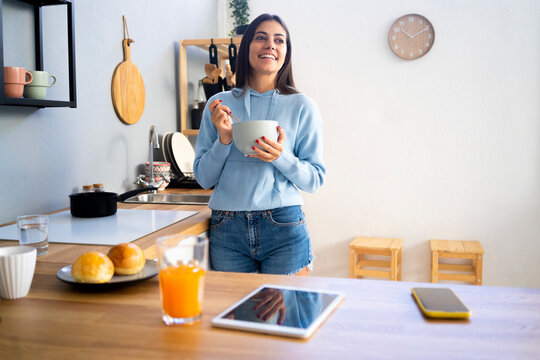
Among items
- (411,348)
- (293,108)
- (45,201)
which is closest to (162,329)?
(411,348)

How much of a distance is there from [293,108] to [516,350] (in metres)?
1.12

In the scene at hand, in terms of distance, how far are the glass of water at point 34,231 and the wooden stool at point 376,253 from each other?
2.38 m

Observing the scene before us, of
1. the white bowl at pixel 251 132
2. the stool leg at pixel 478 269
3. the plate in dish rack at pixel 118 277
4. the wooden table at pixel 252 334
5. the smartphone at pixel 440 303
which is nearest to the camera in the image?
the wooden table at pixel 252 334

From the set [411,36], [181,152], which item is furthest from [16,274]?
[411,36]

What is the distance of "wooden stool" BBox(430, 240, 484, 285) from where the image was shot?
315cm

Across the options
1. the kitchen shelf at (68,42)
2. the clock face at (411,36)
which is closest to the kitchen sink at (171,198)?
the kitchen shelf at (68,42)

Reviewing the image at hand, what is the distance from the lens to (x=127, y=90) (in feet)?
7.78

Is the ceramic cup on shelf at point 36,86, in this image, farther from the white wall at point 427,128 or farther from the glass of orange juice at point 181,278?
the white wall at point 427,128

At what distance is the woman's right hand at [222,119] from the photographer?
1501mm

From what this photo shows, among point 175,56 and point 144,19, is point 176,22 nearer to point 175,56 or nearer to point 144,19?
point 175,56

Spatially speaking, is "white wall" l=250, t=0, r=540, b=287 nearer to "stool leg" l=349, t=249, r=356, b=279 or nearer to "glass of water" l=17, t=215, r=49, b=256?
"stool leg" l=349, t=249, r=356, b=279

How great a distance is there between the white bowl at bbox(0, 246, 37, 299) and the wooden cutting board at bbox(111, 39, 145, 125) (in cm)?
147

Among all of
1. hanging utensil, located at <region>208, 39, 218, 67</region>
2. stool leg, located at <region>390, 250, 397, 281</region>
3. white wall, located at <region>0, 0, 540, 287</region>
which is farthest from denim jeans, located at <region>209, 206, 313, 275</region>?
stool leg, located at <region>390, 250, 397, 281</region>

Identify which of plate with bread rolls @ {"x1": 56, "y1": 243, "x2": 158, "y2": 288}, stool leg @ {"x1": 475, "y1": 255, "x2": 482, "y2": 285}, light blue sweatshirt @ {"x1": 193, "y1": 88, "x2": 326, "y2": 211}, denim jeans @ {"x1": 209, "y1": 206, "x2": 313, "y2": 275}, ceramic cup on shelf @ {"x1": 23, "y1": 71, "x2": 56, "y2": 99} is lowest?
stool leg @ {"x1": 475, "y1": 255, "x2": 482, "y2": 285}
